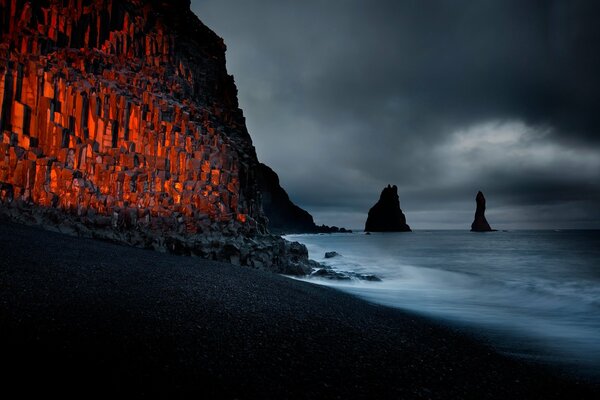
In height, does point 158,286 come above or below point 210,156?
below

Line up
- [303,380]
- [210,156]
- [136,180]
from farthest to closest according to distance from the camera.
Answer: [210,156] < [136,180] < [303,380]

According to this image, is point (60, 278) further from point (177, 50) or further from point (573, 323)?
point (177, 50)

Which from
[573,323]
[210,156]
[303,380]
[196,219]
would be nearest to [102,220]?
[196,219]

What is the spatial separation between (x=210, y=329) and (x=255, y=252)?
9763mm

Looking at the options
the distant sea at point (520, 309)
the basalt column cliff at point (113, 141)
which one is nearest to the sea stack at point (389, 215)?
the distant sea at point (520, 309)

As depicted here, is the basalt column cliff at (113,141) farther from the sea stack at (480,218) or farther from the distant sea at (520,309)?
the sea stack at (480,218)

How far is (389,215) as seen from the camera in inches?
5497

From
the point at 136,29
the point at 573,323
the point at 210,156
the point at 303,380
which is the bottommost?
the point at 573,323

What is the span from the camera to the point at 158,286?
5262 millimetres

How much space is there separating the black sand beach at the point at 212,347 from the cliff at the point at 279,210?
252 ft

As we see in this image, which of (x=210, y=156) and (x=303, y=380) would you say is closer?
(x=303, y=380)

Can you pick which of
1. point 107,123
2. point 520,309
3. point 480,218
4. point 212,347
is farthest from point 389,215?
point 212,347

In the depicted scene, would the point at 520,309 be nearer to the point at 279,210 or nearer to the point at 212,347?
the point at 212,347

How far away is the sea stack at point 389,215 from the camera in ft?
453
